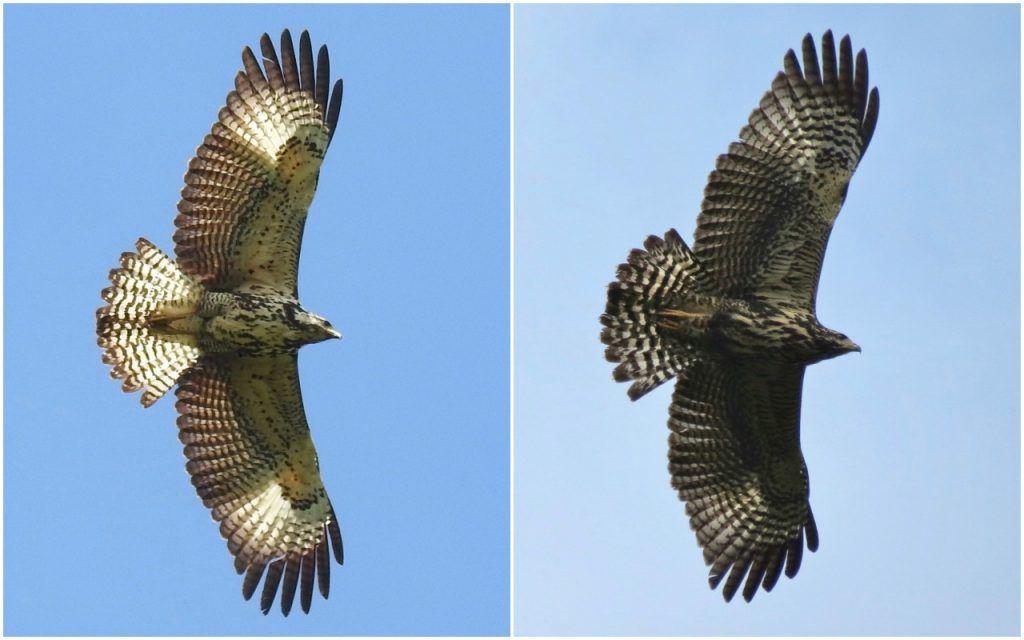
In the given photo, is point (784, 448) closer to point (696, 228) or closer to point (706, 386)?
point (706, 386)

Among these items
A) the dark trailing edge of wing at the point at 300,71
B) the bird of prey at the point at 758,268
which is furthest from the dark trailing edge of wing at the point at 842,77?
the dark trailing edge of wing at the point at 300,71

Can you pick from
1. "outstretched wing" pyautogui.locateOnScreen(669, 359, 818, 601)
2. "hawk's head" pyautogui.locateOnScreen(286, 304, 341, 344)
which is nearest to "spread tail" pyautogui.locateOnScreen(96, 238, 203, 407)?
"hawk's head" pyautogui.locateOnScreen(286, 304, 341, 344)

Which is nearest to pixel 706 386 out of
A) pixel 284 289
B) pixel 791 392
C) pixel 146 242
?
pixel 791 392

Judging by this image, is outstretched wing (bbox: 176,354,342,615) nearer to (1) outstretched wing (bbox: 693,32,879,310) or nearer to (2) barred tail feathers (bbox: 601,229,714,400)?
(2) barred tail feathers (bbox: 601,229,714,400)

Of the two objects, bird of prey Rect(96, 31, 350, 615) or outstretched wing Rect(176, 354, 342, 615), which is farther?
outstretched wing Rect(176, 354, 342, 615)

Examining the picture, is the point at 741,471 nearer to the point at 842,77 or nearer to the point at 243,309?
the point at 842,77
